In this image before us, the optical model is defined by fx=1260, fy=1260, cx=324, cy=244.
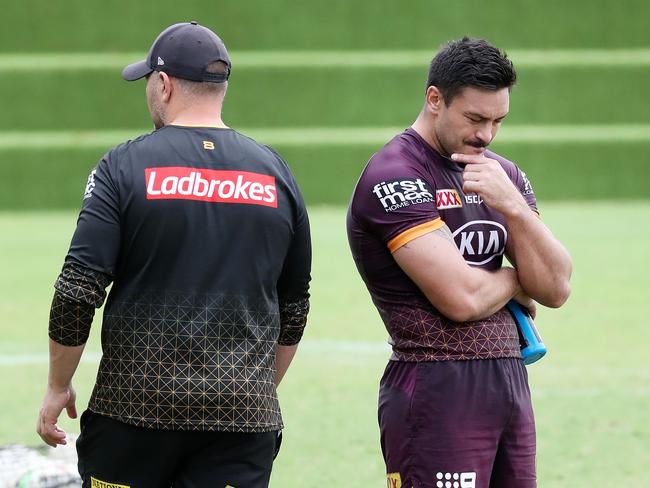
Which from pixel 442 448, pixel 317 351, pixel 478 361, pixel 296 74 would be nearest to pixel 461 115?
pixel 478 361

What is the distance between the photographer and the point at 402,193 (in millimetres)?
3449

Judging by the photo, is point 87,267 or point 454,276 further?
point 454,276

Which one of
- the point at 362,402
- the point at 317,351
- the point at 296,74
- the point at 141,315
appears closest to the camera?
the point at 141,315

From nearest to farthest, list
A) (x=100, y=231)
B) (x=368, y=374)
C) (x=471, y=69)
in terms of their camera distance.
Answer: (x=100, y=231), (x=471, y=69), (x=368, y=374)

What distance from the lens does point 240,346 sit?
336 centimetres

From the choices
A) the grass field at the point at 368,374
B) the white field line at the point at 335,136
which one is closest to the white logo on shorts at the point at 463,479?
the grass field at the point at 368,374

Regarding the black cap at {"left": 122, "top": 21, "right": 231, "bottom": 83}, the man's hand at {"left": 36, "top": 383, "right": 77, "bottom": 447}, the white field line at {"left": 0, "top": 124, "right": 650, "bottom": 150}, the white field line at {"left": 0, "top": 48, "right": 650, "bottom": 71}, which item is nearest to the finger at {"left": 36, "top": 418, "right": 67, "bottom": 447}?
the man's hand at {"left": 36, "top": 383, "right": 77, "bottom": 447}

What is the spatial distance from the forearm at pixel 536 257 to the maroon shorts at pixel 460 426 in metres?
0.23

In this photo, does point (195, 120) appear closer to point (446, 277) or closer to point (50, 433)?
point (446, 277)

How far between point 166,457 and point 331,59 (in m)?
19.3

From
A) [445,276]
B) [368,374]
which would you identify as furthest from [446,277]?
[368,374]

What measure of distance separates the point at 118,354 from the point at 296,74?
1897 centimetres

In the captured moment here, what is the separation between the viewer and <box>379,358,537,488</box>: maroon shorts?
3.42 m

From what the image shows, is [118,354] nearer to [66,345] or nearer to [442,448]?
[66,345]
